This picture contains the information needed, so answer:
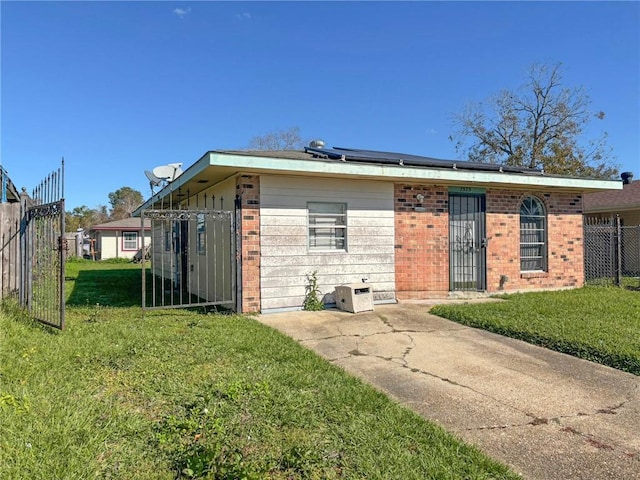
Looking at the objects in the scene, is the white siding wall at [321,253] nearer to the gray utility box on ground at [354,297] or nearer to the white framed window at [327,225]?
the white framed window at [327,225]

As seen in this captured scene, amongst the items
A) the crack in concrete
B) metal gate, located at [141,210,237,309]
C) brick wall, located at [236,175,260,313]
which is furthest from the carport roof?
the crack in concrete

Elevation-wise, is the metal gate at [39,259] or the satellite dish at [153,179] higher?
the satellite dish at [153,179]

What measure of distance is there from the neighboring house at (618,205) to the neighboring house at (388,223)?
652cm

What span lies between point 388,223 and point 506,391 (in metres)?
5.18

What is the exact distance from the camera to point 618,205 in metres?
15.6

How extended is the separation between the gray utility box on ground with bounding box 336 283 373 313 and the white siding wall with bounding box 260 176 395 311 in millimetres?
259

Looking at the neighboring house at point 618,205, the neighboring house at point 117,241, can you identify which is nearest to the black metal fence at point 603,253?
the neighboring house at point 618,205

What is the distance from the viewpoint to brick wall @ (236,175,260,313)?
287 inches

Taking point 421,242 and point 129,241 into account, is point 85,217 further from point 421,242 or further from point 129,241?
point 421,242

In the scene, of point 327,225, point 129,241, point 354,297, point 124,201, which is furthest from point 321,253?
point 124,201

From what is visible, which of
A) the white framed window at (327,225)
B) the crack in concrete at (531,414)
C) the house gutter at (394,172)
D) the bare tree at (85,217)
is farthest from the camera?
the bare tree at (85,217)

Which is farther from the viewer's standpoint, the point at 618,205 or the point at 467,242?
the point at 618,205

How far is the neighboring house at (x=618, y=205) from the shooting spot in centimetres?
1545

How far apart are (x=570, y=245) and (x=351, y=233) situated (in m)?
6.29
